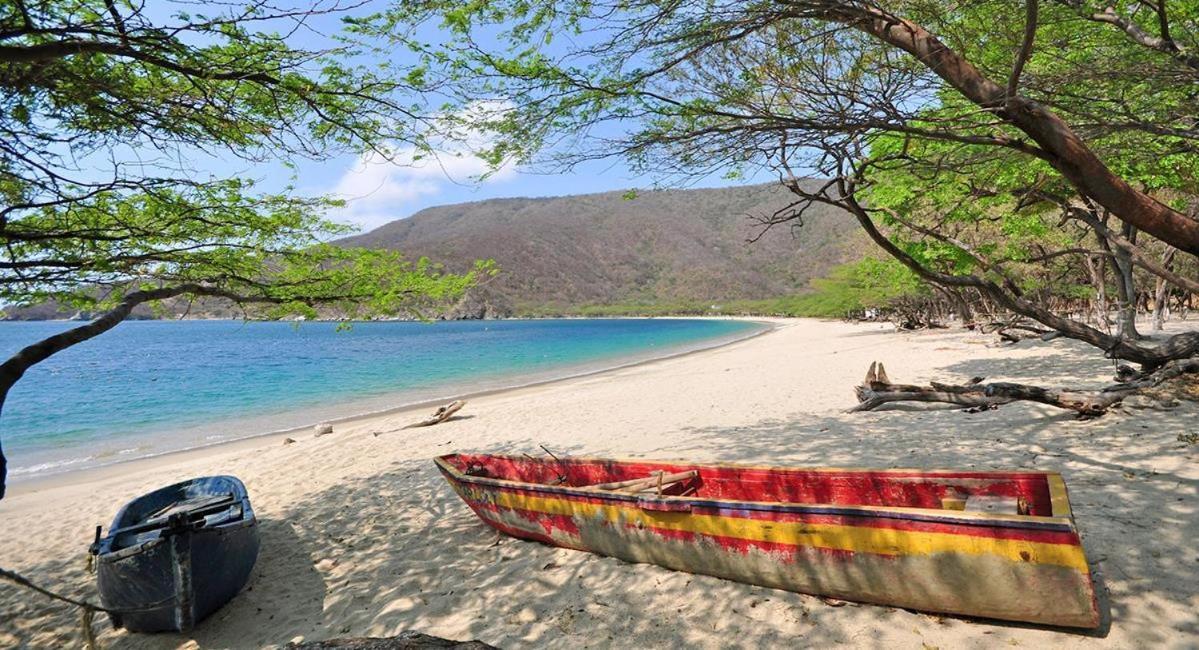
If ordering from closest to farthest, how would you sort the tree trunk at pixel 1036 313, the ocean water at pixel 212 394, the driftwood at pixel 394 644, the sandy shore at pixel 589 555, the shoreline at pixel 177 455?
the driftwood at pixel 394 644 < the sandy shore at pixel 589 555 < the tree trunk at pixel 1036 313 < the shoreline at pixel 177 455 < the ocean water at pixel 212 394

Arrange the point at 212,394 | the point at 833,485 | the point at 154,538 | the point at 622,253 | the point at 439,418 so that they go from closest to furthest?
the point at 833,485 < the point at 154,538 < the point at 439,418 < the point at 212,394 < the point at 622,253

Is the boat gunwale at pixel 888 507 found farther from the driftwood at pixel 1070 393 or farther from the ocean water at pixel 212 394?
the ocean water at pixel 212 394

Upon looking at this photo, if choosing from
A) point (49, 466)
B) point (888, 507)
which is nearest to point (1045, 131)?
point (888, 507)

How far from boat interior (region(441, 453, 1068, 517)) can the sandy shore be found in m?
0.64

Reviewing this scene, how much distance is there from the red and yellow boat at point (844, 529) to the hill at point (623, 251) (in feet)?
379

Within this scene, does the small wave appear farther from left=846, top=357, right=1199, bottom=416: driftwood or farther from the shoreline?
left=846, top=357, right=1199, bottom=416: driftwood

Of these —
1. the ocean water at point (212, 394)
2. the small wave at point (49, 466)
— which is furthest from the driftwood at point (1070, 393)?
the small wave at point (49, 466)

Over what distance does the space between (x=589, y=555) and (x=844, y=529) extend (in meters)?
2.34

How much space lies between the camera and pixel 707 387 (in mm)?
15383

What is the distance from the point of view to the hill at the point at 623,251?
5162 inches

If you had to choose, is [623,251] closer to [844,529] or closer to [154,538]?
[154,538]

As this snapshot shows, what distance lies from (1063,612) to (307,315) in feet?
22.8

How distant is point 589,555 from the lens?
4906 mm

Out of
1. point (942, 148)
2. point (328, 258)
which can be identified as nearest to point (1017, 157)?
point (942, 148)
